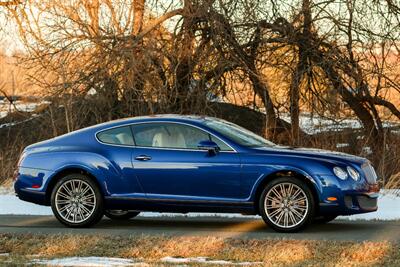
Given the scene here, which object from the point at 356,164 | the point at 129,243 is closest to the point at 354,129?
the point at 356,164

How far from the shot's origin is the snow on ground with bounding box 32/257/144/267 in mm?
8570

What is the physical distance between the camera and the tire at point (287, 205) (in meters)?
10.9

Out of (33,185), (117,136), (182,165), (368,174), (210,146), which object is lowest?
(33,185)

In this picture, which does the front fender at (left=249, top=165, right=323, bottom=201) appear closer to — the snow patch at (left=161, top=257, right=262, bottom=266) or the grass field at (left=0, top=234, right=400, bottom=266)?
the grass field at (left=0, top=234, right=400, bottom=266)

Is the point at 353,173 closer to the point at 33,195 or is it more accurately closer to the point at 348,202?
the point at 348,202

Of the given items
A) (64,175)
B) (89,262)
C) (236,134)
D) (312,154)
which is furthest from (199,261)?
(64,175)

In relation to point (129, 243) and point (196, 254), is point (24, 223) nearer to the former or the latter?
point (129, 243)

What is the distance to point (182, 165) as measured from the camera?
1135 cm

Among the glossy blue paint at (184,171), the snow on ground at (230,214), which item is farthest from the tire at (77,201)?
the snow on ground at (230,214)

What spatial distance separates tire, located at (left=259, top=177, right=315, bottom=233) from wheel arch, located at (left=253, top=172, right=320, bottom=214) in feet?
0.17

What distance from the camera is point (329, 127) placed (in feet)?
66.0

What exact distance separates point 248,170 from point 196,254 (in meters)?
2.09

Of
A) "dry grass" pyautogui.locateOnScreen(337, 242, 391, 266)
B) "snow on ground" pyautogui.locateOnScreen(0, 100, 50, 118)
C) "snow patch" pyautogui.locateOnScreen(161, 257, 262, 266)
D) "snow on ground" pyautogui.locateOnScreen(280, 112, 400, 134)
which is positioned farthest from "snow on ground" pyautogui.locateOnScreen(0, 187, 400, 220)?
"snow on ground" pyautogui.locateOnScreen(0, 100, 50, 118)

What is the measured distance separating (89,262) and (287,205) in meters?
3.11
